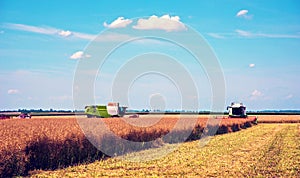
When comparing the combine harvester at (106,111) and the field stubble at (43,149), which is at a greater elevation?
the combine harvester at (106,111)

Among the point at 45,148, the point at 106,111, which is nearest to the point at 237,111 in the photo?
the point at 106,111

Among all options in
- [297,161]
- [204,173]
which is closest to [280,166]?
[297,161]

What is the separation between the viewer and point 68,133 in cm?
1758

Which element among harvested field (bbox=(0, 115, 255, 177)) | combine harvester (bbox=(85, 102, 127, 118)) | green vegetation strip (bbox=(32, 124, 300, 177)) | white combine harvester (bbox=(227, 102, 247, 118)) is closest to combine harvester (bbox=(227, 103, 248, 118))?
white combine harvester (bbox=(227, 102, 247, 118))

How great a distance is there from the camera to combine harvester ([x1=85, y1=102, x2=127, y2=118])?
2537 inches

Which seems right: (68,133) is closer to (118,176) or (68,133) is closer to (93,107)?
(118,176)

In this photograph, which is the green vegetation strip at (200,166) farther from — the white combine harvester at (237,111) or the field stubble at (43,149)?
the white combine harvester at (237,111)

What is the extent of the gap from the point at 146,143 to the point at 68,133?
8.80 meters

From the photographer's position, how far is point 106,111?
64.8 m

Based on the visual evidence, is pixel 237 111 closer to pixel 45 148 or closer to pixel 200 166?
pixel 200 166

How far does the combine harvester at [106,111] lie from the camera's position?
211 ft

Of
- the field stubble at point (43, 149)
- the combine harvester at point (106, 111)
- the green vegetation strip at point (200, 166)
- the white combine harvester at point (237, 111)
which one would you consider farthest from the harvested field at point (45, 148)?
the white combine harvester at point (237, 111)

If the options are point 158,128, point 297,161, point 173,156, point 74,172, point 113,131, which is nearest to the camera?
point 74,172

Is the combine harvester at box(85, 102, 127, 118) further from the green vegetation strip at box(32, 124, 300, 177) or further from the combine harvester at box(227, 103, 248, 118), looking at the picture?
the green vegetation strip at box(32, 124, 300, 177)
